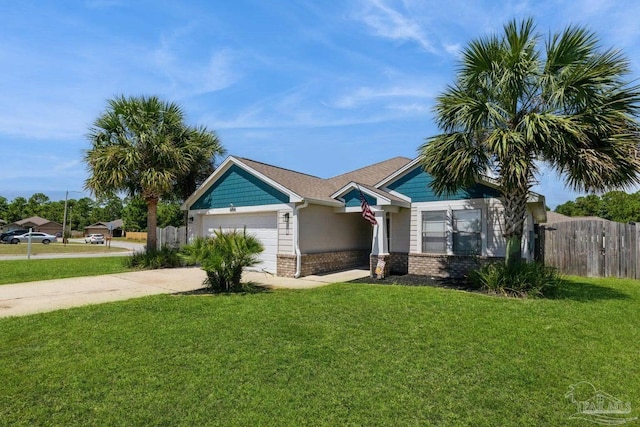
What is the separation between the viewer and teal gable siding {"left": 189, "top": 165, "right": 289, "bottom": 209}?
43.5 feet

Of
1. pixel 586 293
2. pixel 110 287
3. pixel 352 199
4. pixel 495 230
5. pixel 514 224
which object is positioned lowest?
pixel 110 287

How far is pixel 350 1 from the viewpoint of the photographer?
9.81 meters

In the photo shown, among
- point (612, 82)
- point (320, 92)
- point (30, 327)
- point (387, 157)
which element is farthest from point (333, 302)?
point (387, 157)

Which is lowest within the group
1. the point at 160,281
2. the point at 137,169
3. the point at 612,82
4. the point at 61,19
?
the point at 160,281

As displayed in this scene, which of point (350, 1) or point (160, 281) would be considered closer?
point (350, 1)

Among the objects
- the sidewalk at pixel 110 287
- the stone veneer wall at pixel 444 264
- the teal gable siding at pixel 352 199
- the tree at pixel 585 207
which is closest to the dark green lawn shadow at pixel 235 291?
the sidewalk at pixel 110 287

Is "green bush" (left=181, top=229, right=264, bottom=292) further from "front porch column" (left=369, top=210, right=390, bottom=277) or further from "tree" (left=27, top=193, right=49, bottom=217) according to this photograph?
"tree" (left=27, top=193, right=49, bottom=217)

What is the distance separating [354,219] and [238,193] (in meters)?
5.03

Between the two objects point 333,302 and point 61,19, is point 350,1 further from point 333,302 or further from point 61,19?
point 333,302

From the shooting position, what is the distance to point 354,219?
51.2 ft

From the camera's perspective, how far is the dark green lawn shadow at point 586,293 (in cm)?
842

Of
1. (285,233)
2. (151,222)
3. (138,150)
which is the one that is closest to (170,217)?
(151,222)

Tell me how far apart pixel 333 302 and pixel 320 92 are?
8.90m

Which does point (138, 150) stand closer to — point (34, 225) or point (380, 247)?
point (380, 247)
